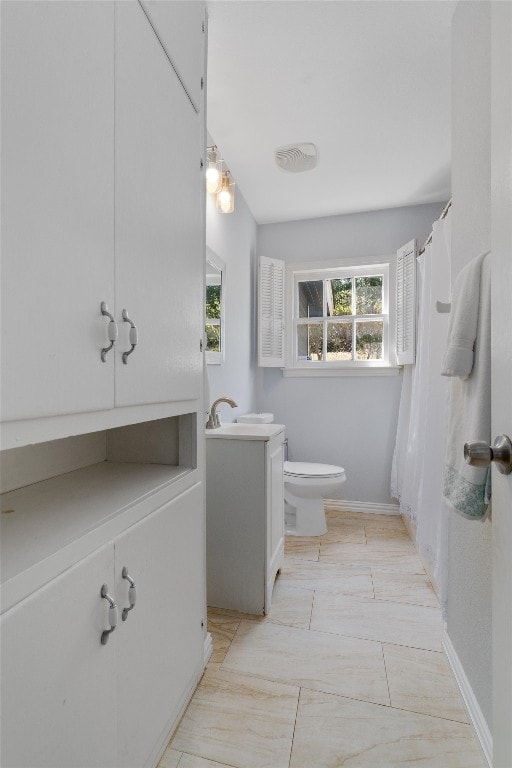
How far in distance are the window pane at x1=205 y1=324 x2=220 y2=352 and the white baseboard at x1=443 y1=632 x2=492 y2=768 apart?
1799 mm

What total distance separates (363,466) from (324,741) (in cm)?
223

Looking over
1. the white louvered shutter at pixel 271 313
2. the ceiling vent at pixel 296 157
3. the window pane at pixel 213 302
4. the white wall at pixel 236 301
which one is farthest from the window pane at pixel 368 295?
the window pane at pixel 213 302

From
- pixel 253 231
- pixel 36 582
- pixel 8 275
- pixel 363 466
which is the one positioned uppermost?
pixel 253 231

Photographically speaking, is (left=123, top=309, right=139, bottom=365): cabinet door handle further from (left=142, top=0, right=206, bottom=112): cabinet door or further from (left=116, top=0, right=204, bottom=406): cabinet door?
(left=142, top=0, right=206, bottom=112): cabinet door

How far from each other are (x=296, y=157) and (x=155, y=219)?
1.72 m

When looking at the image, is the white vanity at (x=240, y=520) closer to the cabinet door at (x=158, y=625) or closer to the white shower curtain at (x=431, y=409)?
the cabinet door at (x=158, y=625)

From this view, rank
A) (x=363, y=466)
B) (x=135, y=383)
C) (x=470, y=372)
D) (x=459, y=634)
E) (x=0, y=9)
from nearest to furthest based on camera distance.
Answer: (x=0, y=9), (x=135, y=383), (x=470, y=372), (x=459, y=634), (x=363, y=466)

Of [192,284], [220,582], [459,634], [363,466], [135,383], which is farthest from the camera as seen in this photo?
[363,466]

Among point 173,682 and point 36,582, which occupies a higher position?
point 36,582

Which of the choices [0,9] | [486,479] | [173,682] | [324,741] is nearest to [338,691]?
[324,741]

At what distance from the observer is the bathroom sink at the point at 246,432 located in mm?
1780

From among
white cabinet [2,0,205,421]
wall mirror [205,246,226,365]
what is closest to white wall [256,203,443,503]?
wall mirror [205,246,226,365]

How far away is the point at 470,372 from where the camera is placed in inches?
43.9

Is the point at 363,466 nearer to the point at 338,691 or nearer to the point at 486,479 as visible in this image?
the point at 338,691
